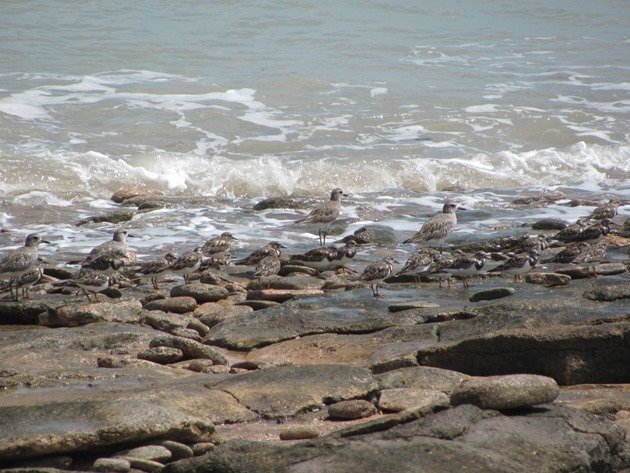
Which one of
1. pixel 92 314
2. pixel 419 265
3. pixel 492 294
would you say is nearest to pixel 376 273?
pixel 419 265

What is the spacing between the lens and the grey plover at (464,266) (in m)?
11.4

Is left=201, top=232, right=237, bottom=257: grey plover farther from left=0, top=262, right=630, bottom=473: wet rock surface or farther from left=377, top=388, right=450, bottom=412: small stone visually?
left=377, top=388, right=450, bottom=412: small stone

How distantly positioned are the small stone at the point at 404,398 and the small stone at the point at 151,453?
1817mm

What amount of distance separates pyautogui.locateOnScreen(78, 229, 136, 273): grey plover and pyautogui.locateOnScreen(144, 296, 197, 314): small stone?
1.14 metres

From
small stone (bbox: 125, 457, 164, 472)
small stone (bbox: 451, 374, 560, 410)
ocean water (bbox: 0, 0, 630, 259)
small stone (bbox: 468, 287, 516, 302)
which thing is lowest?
ocean water (bbox: 0, 0, 630, 259)

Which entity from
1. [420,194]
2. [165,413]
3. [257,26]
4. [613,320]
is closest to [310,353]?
[613,320]

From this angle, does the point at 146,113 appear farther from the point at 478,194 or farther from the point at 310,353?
the point at 310,353

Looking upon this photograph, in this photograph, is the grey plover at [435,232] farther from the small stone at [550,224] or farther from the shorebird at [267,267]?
the shorebird at [267,267]

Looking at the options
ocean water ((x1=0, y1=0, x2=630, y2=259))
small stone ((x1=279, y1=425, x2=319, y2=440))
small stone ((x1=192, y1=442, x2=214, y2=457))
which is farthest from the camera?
ocean water ((x1=0, y1=0, x2=630, y2=259))

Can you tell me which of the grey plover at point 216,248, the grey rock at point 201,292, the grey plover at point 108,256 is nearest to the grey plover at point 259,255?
the grey plover at point 216,248

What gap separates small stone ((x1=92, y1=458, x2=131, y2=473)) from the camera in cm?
523

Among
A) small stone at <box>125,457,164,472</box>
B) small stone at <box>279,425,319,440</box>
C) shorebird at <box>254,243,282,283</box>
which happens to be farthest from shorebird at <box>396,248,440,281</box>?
small stone at <box>125,457,164,472</box>

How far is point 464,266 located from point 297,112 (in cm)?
1517

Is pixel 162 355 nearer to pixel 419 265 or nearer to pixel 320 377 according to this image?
pixel 320 377
